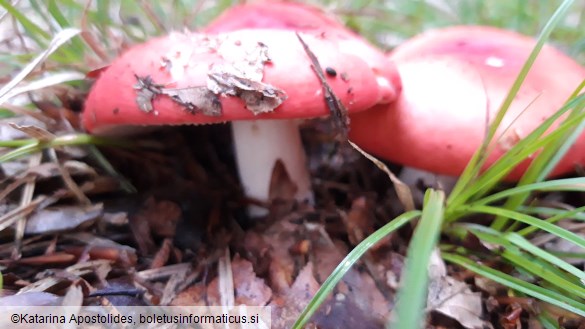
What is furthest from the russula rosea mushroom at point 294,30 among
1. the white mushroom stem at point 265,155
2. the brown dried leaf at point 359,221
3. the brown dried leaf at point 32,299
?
the brown dried leaf at point 32,299

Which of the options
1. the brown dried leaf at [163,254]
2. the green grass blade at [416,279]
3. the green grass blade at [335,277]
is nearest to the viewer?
the green grass blade at [416,279]

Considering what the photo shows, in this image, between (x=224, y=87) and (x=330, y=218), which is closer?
(x=224, y=87)

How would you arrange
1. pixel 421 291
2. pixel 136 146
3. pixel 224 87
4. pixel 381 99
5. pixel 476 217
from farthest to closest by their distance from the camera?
1. pixel 136 146
2. pixel 476 217
3. pixel 381 99
4. pixel 224 87
5. pixel 421 291

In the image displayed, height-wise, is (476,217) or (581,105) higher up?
(581,105)

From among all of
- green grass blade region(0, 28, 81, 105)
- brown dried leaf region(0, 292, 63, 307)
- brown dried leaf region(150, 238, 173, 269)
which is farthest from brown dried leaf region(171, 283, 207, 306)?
green grass blade region(0, 28, 81, 105)

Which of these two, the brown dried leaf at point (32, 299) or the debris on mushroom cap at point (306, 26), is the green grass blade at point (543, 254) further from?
the brown dried leaf at point (32, 299)

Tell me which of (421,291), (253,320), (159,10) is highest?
(159,10)

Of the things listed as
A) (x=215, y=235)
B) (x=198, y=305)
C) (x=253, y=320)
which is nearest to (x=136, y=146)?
(x=215, y=235)

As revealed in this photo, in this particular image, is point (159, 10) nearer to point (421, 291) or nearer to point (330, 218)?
point (330, 218)
